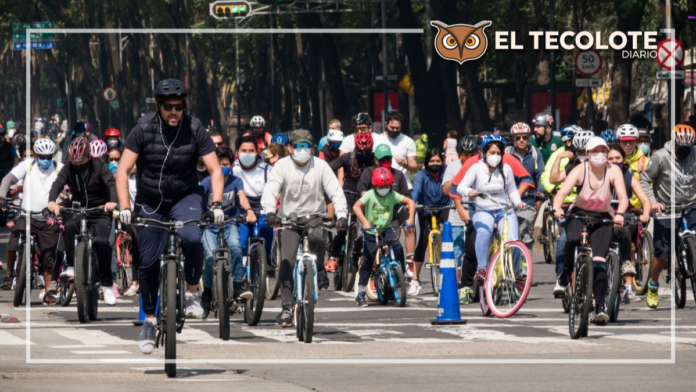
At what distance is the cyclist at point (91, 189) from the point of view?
550 inches

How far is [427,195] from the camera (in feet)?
53.3

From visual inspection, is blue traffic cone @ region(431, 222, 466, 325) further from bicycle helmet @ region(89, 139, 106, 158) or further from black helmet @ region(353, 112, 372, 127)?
black helmet @ region(353, 112, 372, 127)

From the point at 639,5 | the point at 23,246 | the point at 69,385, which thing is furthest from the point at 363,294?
the point at 639,5

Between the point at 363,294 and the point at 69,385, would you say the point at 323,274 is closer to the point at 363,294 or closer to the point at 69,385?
the point at 363,294

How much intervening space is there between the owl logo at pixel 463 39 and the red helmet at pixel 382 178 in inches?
774

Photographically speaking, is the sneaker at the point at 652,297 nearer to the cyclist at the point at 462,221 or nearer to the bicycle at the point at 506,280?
the bicycle at the point at 506,280

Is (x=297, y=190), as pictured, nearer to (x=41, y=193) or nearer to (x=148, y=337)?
(x=148, y=337)

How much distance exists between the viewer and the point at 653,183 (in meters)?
14.3

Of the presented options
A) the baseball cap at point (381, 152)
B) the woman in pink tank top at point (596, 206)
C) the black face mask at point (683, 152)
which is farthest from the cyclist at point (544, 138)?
the woman in pink tank top at point (596, 206)

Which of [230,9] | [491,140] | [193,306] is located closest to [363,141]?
[491,140]

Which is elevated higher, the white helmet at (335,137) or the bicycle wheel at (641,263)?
the white helmet at (335,137)

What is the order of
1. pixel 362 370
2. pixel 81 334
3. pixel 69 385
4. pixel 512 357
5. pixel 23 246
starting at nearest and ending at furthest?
pixel 69 385
pixel 362 370
pixel 512 357
pixel 81 334
pixel 23 246

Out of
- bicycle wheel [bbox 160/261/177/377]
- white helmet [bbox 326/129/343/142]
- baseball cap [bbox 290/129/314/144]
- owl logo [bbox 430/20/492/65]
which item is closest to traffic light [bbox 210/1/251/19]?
owl logo [bbox 430/20/492/65]

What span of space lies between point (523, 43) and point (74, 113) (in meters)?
28.3
